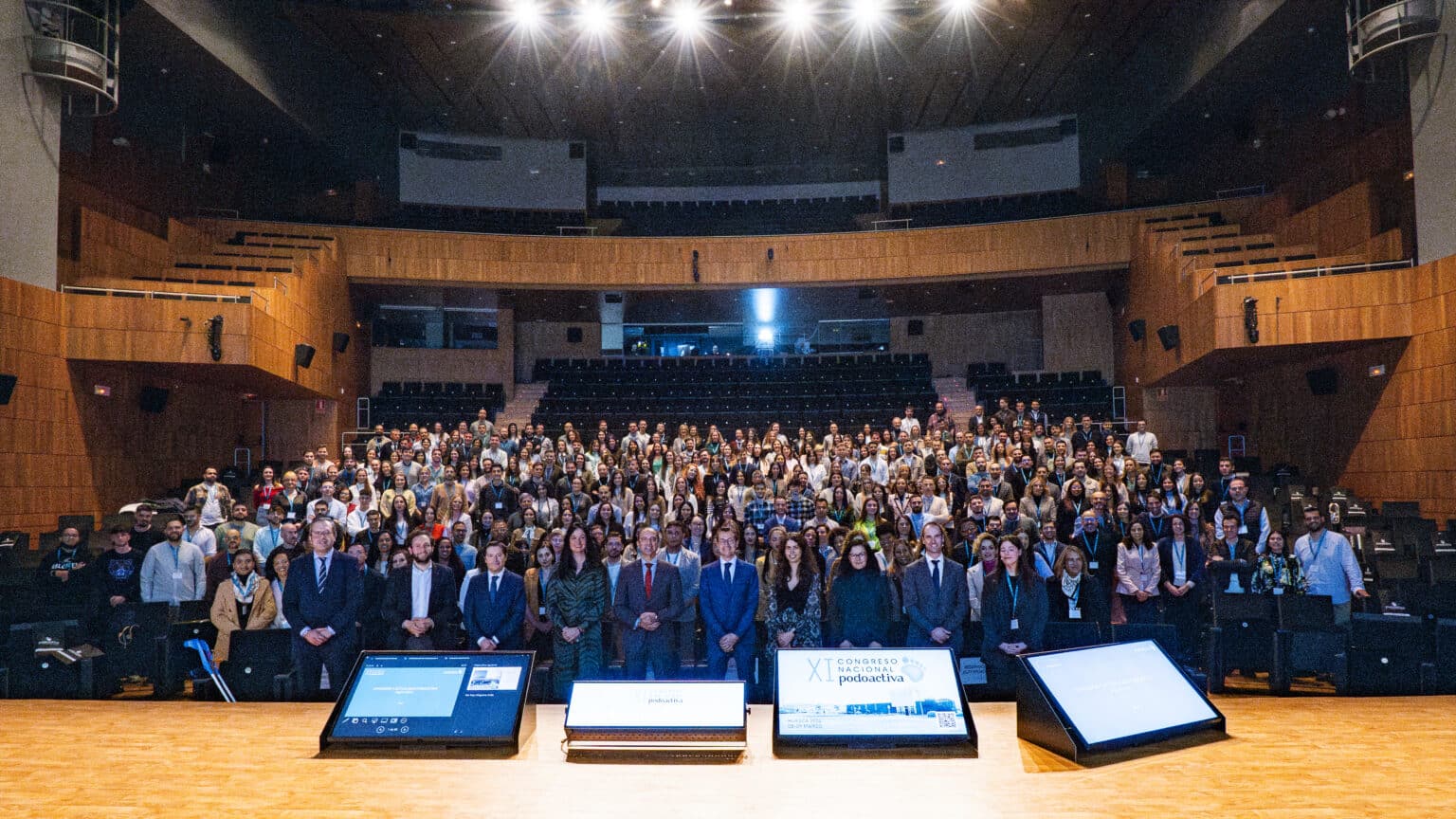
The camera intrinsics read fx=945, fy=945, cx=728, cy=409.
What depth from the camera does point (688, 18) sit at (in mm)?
15008

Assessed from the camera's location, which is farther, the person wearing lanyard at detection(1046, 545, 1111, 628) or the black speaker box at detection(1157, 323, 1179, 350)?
the black speaker box at detection(1157, 323, 1179, 350)

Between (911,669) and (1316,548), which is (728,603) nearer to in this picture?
(911,669)

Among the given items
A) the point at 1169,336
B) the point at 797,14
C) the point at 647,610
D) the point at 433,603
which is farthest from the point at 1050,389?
the point at 433,603

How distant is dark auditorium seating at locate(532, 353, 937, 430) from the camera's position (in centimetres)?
1614

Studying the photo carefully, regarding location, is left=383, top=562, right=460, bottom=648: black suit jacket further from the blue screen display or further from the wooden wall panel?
the wooden wall panel

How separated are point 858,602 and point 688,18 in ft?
40.5

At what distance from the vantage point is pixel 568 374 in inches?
742

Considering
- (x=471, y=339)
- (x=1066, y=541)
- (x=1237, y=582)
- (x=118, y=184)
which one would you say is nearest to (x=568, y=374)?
(x=471, y=339)

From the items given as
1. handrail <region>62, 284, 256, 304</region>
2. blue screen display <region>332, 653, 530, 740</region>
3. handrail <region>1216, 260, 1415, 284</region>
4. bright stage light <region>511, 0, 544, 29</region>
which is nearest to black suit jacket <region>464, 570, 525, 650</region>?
blue screen display <region>332, 653, 530, 740</region>

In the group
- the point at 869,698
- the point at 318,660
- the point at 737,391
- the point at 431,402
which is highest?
the point at 737,391

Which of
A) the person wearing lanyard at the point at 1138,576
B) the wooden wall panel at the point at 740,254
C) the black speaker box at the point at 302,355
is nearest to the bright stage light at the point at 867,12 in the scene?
the wooden wall panel at the point at 740,254

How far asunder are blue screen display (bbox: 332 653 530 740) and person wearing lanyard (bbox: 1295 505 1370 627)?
5687mm

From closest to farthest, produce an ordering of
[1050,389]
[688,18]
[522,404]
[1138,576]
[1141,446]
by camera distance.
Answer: [1138,576] < [1141,446] < [688,18] < [1050,389] < [522,404]

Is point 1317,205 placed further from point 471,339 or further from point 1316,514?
point 471,339
